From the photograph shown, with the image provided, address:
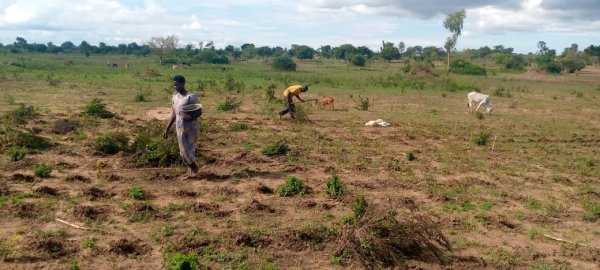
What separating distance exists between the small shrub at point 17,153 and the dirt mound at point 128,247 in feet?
14.5

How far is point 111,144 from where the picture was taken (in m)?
9.45

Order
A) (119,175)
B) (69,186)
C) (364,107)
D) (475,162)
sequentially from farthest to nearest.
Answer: (364,107), (475,162), (119,175), (69,186)

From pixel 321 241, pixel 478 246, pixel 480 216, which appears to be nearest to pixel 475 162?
pixel 480 216

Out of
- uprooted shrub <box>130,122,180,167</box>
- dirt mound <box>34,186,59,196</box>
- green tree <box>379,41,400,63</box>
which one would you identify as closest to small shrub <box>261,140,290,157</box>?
uprooted shrub <box>130,122,180,167</box>

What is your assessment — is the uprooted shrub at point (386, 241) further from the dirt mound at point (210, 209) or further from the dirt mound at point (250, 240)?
the dirt mound at point (210, 209)

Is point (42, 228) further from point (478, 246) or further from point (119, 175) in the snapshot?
point (478, 246)

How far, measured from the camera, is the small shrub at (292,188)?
24.4 feet

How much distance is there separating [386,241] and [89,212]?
3684 mm

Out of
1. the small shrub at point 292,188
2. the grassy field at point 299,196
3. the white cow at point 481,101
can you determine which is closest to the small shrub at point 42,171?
the grassy field at point 299,196

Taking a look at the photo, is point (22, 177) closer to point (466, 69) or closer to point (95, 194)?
point (95, 194)

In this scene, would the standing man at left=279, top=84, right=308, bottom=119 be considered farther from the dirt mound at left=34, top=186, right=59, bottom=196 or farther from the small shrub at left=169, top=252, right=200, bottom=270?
the small shrub at left=169, top=252, right=200, bottom=270

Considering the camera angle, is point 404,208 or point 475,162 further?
Answer: point 475,162

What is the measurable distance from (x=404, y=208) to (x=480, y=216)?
3.37ft

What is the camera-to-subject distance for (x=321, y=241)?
5762 millimetres
